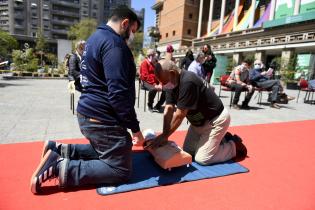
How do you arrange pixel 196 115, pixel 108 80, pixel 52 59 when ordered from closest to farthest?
pixel 108 80, pixel 196 115, pixel 52 59

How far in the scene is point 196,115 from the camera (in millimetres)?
3271

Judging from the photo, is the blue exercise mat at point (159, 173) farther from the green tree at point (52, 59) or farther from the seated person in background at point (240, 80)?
the green tree at point (52, 59)

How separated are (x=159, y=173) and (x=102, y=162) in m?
0.75

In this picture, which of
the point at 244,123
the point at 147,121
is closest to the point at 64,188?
the point at 147,121

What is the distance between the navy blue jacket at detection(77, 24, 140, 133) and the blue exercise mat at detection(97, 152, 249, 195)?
62 cm

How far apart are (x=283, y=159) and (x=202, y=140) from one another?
4.24 ft

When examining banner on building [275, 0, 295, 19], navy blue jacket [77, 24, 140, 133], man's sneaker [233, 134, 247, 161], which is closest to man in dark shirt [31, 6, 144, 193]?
navy blue jacket [77, 24, 140, 133]

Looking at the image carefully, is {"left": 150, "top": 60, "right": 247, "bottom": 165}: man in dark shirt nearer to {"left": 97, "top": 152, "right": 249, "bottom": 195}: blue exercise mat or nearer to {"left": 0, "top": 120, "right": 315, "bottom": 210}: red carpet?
{"left": 97, "top": 152, "right": 249, "bottom": 195}: blue exercise mat

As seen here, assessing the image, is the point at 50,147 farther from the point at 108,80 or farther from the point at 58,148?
the point at 108,80

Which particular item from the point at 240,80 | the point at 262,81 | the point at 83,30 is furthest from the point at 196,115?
the point at 83,30

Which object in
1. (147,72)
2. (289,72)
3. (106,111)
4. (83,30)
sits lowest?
(106,111)

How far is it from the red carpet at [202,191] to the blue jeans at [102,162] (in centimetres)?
15

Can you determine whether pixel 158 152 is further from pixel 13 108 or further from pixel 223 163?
pixel 13 108

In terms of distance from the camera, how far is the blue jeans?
247 cm
